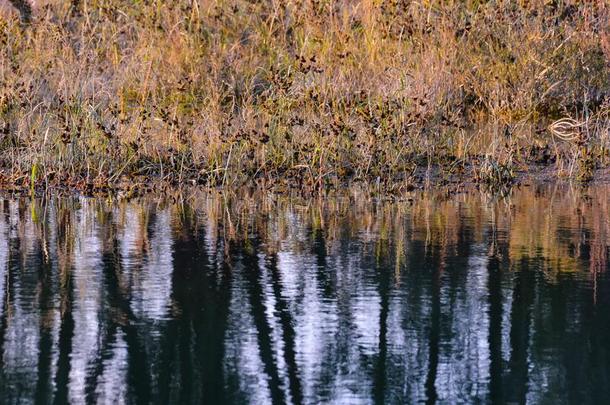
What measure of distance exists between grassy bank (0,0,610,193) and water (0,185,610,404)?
7.67ft

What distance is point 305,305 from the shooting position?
812 centimetres

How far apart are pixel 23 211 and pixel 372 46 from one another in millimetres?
6725

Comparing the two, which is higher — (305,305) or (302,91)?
(302,91)

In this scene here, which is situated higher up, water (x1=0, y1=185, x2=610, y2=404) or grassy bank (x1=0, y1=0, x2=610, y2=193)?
grassy bank (x1=0, y1=0, x2=610, y2=193)

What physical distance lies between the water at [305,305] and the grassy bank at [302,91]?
7.67 ft

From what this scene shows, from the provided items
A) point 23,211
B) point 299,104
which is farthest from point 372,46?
point 23,211

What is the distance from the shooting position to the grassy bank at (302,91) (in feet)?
49.0

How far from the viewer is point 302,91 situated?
53.7 feet

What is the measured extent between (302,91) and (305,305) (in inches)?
333

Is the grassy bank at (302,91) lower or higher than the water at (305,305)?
higher

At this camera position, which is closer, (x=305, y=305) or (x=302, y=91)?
(x=305, y=305)

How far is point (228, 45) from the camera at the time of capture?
19.4 m

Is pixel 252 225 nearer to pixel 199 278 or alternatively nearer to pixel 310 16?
pixel 199 278

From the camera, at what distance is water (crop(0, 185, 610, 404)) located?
638 cm
